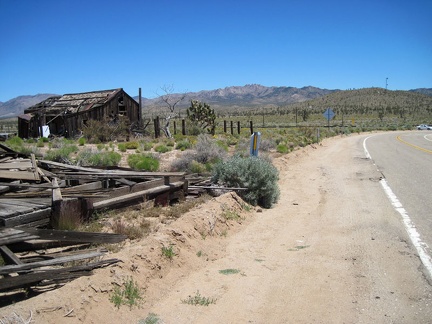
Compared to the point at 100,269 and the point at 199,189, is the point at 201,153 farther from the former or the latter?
the point at 100,269

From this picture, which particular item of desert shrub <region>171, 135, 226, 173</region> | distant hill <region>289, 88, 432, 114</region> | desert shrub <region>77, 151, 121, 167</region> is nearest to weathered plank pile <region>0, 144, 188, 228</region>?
desert shrub <region>77, 151, 121, 167</region>

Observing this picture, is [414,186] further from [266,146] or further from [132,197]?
[266,146]

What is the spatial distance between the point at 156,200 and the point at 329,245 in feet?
13.3

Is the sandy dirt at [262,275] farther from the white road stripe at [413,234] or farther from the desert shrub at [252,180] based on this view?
the desert shrub at [252,180]

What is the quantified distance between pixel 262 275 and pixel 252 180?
4999 mm

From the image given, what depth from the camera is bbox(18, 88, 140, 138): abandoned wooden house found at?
3300cm

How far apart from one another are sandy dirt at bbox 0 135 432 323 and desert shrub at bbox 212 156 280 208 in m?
1.13

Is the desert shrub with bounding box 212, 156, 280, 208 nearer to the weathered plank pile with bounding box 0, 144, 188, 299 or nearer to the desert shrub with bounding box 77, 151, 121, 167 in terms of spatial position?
the weathered plank pile with bounding box 0, 144, 188, 299

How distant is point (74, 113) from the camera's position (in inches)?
A: 1284

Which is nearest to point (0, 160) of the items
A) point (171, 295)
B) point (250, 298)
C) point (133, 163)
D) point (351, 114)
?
point (133, 163)

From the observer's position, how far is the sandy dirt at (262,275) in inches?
179

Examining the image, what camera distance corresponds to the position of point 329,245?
7207 millimetres

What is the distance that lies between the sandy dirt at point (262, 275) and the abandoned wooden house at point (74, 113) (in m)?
26.4

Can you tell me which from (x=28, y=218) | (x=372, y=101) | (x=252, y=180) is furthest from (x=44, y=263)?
(x=372, y=101)
